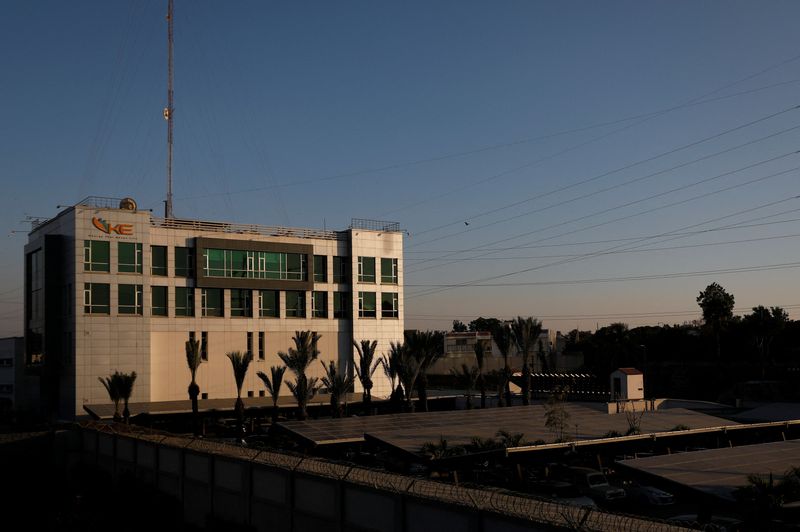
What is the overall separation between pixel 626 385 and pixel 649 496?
1335 inches

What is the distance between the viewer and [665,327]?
113 meters

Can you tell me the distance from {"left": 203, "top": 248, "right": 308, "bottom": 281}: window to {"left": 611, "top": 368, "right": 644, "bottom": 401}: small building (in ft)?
104

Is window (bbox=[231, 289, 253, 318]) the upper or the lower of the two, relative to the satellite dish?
lower

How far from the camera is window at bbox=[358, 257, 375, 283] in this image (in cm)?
7906

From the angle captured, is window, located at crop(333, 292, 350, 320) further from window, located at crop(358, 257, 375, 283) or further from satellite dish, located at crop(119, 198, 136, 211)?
satellite dish, located at crop(119, 198, 136, 211)

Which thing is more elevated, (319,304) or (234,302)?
(234,302)

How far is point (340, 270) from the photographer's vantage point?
3095 inches

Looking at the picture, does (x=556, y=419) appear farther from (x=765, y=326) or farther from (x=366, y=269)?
(x=765, y=326)

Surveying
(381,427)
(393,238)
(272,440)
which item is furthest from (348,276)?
(381,427)

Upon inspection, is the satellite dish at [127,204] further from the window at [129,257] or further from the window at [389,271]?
the window at [389,271]

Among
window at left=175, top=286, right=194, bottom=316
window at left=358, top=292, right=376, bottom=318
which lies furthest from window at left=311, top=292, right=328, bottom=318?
window at left=175, top=286, right=194, bottom=316

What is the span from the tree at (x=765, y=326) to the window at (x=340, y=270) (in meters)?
52.7

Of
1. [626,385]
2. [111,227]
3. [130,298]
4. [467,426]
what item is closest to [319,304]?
[130,298]

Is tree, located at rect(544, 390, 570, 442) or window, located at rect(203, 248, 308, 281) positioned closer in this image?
tree, located at rect(544, 390, 570, 442)
